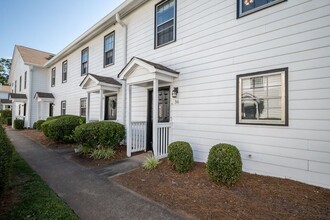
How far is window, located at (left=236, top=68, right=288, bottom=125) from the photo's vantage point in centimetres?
423

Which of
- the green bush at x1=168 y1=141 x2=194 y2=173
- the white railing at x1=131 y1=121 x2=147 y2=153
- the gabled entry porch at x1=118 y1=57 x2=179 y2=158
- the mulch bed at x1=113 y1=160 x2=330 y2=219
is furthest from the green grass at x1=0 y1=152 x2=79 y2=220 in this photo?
the white railing at x1=131 y1=121 x2=147 y2=153

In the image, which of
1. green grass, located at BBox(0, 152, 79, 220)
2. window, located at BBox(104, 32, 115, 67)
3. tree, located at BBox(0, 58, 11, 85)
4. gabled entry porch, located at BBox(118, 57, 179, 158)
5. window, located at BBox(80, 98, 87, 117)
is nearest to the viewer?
green grass, located at BBox(0, 152, 79, 220)

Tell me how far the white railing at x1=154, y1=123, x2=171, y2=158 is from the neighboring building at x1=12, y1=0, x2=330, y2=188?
0.03 m

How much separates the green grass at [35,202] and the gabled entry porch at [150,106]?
119 inches

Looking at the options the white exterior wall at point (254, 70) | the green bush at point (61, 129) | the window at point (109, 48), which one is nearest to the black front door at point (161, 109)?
the white exterior wall at point (254, 70)

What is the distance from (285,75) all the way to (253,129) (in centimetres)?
142

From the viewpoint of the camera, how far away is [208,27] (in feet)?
18.6

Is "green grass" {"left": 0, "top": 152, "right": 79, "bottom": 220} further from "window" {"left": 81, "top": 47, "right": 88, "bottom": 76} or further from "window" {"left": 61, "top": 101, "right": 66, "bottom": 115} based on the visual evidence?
"window" {"left": 61, "top": 101, "right": 66, "bottom": 115}

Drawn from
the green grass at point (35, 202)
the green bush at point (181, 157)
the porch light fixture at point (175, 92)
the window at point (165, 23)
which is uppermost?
the window at point (165, 23)

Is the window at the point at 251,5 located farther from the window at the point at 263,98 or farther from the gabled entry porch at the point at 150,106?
the gabled entry porch at the point at 150,106

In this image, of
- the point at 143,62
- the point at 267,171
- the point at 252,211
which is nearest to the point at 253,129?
the point at 267,171

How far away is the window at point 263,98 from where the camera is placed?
167 inches

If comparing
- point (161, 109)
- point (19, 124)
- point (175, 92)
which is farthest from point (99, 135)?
point (19, 124)

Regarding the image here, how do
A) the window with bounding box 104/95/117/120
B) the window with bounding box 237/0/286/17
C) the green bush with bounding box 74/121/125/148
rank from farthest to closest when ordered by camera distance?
the window with bounding box 104/95/117/120
the green bush with bounding box 74/121/125/148
the window with bounding box 237/0/286/17
